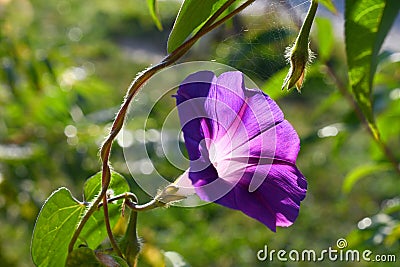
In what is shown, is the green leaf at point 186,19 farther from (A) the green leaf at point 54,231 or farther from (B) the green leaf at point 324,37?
(B) the green leaf at point 324,37

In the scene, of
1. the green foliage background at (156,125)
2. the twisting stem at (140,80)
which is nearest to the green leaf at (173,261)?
the green foliage background at (156,125)

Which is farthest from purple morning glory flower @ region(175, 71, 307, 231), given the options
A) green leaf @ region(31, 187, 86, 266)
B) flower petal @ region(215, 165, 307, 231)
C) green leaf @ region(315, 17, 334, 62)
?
green leaf @ region(315, 17, 334, 62)

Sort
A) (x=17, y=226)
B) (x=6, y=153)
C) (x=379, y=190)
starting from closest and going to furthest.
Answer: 1. (x=6, y=153)
2. (x=17, y=226)
3. (x=379, y=190)

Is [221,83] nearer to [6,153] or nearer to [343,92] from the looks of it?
[343,92]

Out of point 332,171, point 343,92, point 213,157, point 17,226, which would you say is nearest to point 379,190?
point 332,171

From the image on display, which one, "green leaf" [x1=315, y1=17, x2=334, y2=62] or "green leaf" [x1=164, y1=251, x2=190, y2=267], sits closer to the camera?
"green leaf" [x1=164, y1=251, x2=190, y2=267]

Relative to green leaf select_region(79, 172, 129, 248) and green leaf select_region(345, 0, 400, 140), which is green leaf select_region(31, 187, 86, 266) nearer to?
→ green leaf select_region(79, 172, 129, 248)
